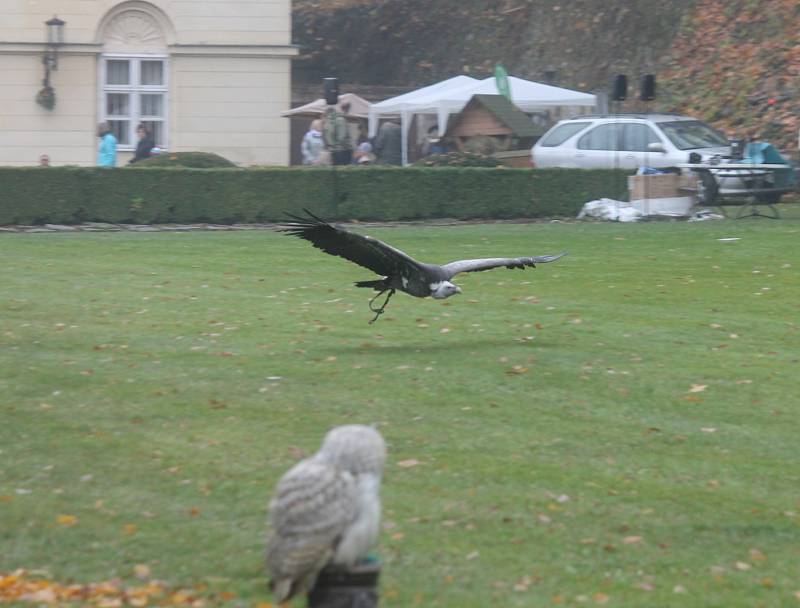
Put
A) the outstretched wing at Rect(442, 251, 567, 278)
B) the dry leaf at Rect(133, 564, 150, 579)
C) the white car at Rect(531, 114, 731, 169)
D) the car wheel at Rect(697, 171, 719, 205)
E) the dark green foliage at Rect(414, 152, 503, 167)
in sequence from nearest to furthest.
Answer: the dry leaf at Rect(133, 564, 150, 579) → the outstretched wing at Rect(442, 251, 567, 278) → the car wheel at Rect(697, 171, 719, 205) → the dark green foliage at Rect(414, 152, 503, 167) → the white car at Rect(531, 114, 731, 169)

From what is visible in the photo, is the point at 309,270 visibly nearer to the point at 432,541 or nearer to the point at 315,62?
the point at 432,541

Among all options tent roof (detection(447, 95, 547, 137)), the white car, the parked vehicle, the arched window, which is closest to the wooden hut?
tent roof (detection(447, 95, 547, 137))

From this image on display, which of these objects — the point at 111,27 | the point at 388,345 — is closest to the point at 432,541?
the point at 388,345

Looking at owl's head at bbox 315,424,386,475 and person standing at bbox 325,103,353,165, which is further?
person standing at bbox 325,103,353,165

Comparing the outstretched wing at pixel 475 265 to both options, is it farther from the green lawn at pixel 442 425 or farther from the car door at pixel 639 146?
the car door at pixel 639 146

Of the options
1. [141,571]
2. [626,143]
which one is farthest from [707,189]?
[141,571]

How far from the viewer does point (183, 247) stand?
19703 millimetres

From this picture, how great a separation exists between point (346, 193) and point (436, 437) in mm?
14831

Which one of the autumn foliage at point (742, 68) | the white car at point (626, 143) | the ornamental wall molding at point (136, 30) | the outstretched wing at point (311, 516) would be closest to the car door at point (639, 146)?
the white car at point (626, 143)

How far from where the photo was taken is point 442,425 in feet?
30.5

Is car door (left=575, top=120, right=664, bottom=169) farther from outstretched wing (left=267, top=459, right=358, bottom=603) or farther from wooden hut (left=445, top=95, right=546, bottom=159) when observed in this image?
outstretched wing (left=267, top=459, right=358, bottom=603)

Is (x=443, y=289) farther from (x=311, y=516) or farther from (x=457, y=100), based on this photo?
(x=457, y=100)

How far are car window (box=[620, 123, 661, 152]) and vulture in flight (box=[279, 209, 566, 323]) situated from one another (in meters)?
15.1

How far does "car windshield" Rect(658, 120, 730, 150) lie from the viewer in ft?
84.7
